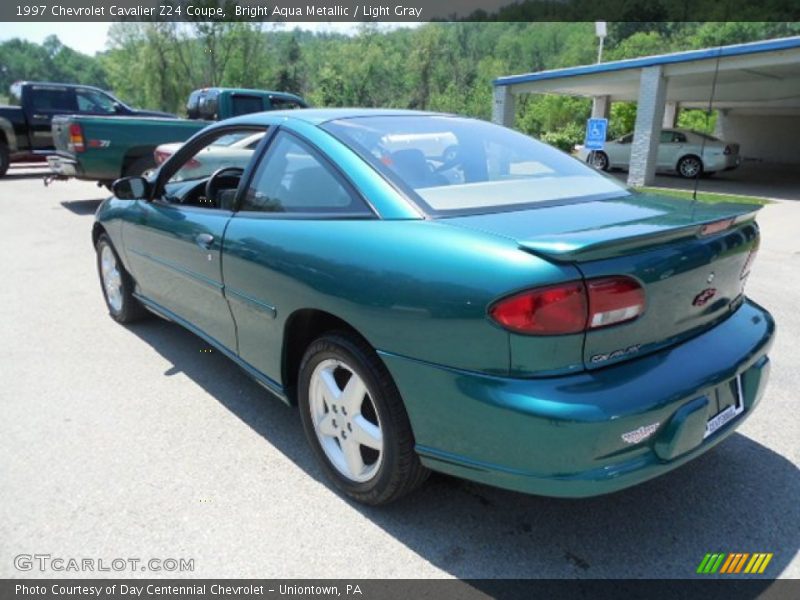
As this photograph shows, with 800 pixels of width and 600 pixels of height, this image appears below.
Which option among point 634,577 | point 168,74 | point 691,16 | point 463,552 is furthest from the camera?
point 691,16

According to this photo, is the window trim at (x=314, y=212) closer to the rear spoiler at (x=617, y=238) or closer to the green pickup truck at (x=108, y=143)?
the rear spoiler at (x=617, y=238)

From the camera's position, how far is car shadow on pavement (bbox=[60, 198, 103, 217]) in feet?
33.9

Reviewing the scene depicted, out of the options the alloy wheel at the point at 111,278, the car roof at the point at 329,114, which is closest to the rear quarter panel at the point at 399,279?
the car roof at the point at 329,114

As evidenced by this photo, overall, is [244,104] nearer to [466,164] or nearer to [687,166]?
[466,164]

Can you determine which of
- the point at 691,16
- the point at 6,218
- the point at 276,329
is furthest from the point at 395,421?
the point at 691,16

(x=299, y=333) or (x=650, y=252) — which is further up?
(x=650, y=252)

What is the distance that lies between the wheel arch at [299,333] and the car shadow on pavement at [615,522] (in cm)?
40

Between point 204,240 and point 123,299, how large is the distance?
1827 mm

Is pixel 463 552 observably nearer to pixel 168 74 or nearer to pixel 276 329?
pixel 276 329

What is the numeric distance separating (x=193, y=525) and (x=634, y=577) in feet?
5.52

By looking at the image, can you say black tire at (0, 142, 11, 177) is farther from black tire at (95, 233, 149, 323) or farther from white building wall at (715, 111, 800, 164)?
white building wall at (715, 111, 800, 164)

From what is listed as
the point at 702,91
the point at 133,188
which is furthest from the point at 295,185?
the point at 702,91

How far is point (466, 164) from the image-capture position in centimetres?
284

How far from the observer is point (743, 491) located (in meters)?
2.61
